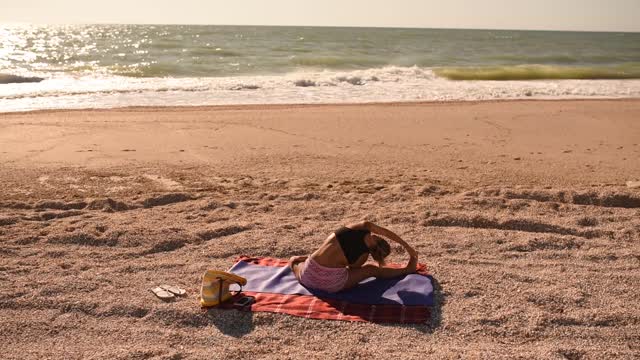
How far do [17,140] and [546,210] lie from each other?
7.26m

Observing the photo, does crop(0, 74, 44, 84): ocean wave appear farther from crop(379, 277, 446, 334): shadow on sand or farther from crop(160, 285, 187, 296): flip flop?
crop(379, 277, 446, 334): shadow on sand

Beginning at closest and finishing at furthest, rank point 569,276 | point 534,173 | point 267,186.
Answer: point 569,276
point 267,186
point 534,173

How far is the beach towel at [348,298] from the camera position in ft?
13.6

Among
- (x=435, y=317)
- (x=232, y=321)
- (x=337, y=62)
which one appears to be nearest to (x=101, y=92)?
(x=232, y=321)

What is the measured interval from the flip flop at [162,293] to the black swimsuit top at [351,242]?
1286mm

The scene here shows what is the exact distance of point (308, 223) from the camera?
19.2 ft

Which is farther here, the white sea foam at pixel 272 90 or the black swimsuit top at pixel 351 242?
the white sea foam at pixel 272 90

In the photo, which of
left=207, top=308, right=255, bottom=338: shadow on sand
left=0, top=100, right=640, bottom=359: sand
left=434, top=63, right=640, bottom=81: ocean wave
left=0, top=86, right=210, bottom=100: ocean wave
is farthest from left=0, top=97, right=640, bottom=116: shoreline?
left=207, top=308, right=255, bottom=338: shadow on sand

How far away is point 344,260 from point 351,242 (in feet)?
0.47

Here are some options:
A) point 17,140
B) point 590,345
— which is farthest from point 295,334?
point 17,140

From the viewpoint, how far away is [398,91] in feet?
50.4

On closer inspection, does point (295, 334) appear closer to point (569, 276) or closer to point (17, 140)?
point (569, 276)

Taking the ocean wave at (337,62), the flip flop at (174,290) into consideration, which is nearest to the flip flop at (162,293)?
the flip flop at (174,290)

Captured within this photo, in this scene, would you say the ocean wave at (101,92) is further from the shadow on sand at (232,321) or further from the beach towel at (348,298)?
the shadow on sand at (232,321)
